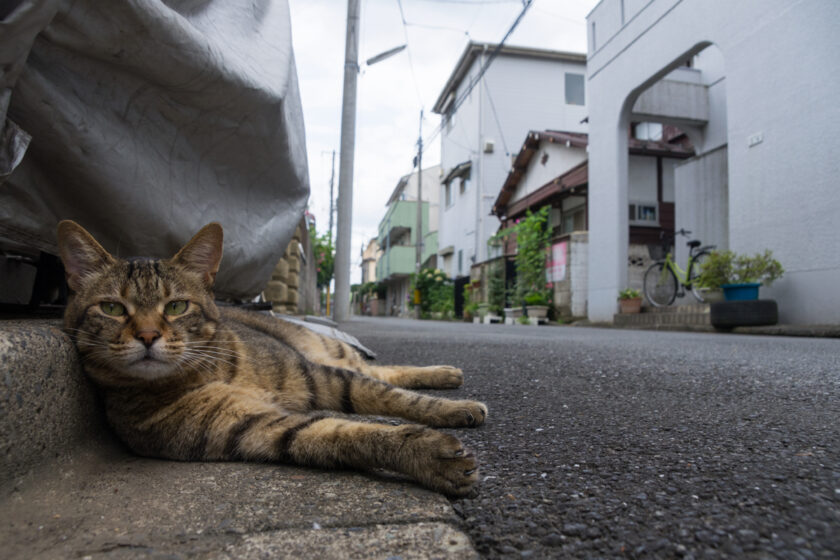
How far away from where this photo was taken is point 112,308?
137 centimetres

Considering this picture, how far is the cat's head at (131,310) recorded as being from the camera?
1306mm

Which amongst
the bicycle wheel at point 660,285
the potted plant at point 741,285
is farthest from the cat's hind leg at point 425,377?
the bicycle wheel at point 660,285

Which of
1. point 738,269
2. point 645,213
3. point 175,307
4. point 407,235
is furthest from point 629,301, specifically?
point 407,235

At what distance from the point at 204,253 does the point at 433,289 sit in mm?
20560

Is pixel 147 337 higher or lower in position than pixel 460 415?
higher

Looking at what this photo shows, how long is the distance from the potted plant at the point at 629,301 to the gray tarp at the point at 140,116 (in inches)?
323

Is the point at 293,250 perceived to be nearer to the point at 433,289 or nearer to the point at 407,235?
the point at 433,289

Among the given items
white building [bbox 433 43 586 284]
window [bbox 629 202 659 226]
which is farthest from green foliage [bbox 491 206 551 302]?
white building [bbox 433 43 586 284]

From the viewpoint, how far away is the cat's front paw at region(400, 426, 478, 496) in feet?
3.22

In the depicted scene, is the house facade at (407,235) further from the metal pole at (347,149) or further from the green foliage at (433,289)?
the metal pole at (347,149)

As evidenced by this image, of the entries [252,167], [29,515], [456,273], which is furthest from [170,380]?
[456,273]

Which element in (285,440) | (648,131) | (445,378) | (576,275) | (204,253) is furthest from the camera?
(648,131)

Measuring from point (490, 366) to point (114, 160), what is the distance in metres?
2.05

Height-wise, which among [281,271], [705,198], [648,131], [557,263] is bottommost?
[281,271]
